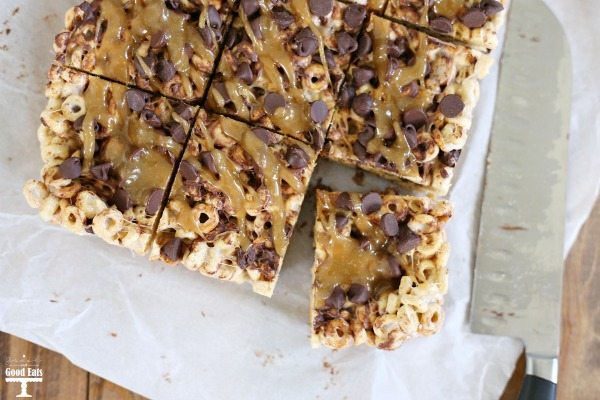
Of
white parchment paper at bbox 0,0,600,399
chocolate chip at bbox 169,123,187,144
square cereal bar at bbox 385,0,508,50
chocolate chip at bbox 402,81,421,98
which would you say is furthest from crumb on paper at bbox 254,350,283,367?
square cereal bar at bbox 385,0,508,50

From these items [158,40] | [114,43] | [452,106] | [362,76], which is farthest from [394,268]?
[114,43]

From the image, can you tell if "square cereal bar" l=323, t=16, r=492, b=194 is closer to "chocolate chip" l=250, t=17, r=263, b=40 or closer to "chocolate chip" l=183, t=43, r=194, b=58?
"chocolate chip" l=250, t=17, r=263, b=40

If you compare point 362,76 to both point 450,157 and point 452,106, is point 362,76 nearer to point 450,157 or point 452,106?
point 452,106

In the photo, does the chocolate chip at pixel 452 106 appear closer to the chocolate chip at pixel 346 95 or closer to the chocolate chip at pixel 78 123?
the chocolate chip at pixel 346 95

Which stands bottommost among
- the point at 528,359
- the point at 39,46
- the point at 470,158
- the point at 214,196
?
the point at 528,359

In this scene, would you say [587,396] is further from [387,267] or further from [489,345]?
[387,267]

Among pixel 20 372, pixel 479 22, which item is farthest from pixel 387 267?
pixel 20 372

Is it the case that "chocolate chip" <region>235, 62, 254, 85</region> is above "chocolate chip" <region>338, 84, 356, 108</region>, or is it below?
above
